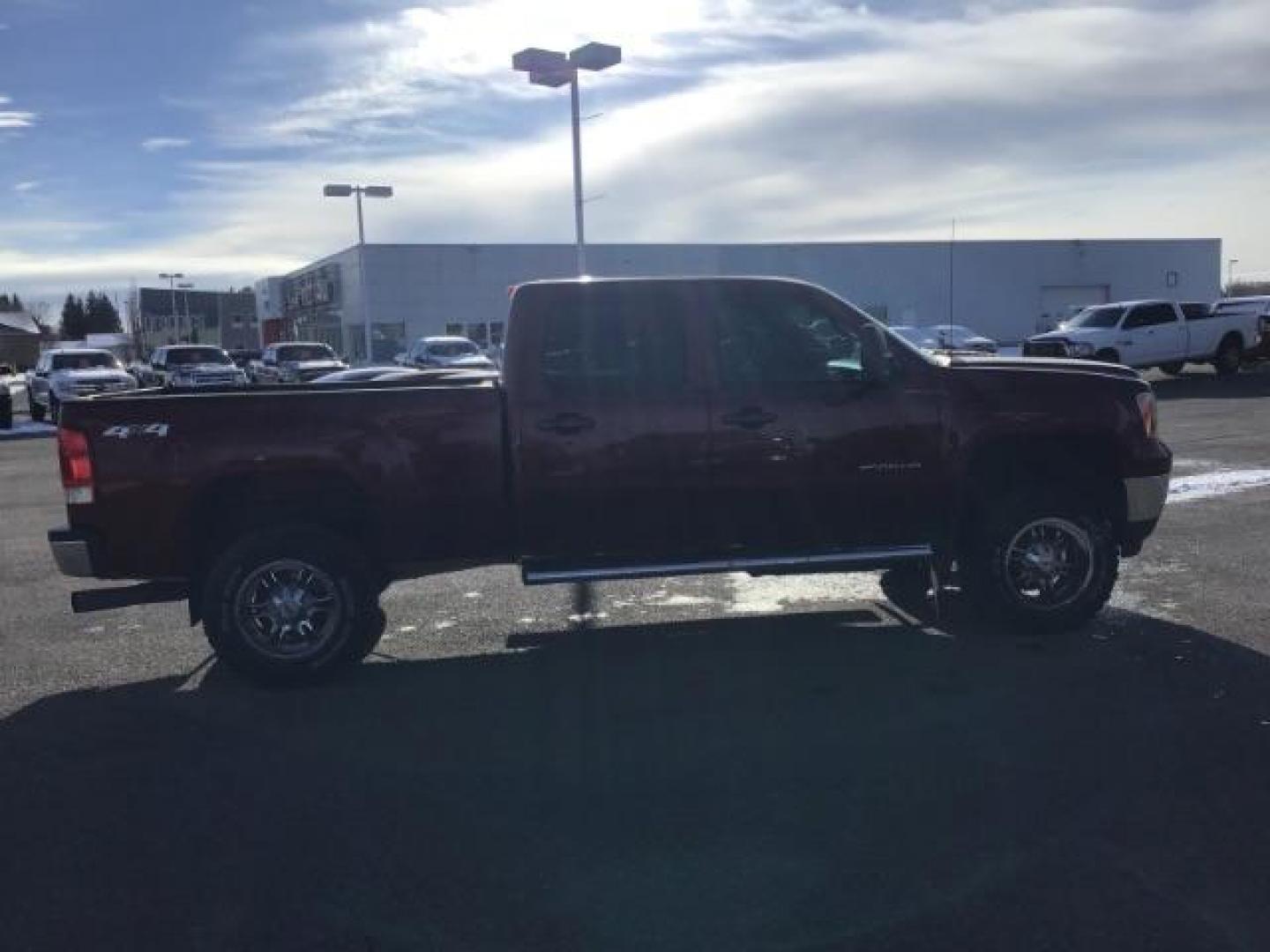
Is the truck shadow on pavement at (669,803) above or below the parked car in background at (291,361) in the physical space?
below

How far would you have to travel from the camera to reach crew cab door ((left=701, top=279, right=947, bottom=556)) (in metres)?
6.48

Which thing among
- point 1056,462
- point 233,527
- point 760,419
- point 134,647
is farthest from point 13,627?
point 1056,462

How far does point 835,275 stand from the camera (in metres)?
54.8

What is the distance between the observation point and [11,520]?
42.2ft

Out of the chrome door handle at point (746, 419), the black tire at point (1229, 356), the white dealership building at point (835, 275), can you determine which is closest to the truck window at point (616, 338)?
the chrome door handle at point (746, 419)

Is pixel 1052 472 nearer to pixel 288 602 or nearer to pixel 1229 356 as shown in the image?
pixel 288 602

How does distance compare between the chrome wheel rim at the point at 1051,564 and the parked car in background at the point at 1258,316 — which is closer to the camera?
the chrome wheel rim at the point at 1051,564

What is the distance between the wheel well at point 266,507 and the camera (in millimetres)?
6148

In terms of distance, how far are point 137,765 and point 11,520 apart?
29.5ft

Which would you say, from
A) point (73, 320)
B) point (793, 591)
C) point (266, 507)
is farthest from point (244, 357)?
point (73, 320)

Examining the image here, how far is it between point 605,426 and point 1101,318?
26.2 meters

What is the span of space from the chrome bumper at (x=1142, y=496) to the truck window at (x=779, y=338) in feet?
5.76

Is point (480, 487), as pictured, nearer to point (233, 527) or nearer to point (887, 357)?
point (233, 527)

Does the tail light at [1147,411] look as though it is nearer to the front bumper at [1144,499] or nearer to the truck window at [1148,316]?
the front bumper at [1144,499]
